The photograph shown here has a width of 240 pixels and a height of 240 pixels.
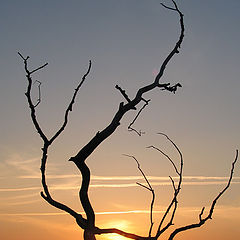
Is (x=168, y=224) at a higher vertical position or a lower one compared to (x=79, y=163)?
lower

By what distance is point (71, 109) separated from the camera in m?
7.31

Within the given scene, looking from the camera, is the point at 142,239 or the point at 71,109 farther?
the point at 71,109

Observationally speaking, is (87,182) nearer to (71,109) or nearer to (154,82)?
(71,109)

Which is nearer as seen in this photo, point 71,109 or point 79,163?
point 79,163

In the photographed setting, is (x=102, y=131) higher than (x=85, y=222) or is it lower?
higher

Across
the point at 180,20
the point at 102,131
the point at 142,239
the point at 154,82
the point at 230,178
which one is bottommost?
the point at 142,239

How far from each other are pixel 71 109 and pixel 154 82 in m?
1.58

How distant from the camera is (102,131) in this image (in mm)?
6789

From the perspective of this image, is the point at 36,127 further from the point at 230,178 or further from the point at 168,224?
the point at 230,178

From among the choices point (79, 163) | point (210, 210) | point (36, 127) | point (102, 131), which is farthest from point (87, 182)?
point (210, 210)

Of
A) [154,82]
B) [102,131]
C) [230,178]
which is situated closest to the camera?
[230,178]

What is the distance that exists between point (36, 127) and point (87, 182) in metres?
1.35

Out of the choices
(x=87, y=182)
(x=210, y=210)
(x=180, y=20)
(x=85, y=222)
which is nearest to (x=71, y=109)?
(x=87, y=182)

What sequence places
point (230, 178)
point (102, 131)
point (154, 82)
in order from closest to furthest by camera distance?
point (230, 178)
point (102, 131)
point (154, 82)
